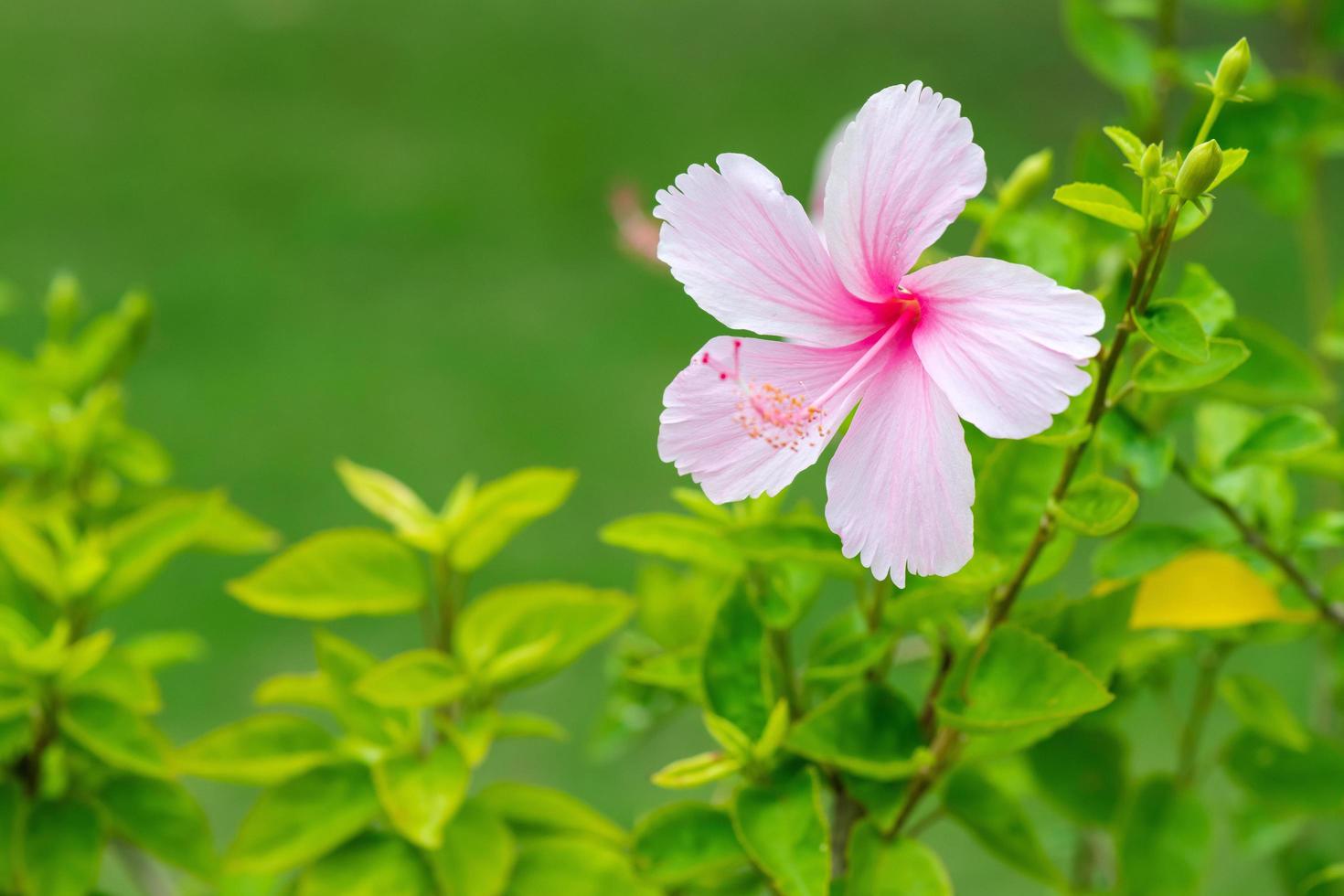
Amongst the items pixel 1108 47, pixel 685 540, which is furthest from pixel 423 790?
pixel 1108 47

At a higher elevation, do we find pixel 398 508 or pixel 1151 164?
pixel 1151 164

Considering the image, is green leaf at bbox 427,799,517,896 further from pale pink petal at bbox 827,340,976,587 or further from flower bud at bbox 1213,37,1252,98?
flower bud at bbox 1213,37,1252,98

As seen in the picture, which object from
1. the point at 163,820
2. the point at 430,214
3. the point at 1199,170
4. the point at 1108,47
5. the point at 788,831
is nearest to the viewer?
the point at 1199,170

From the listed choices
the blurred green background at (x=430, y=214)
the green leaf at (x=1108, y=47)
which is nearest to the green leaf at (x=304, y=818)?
the green leaf at (x=1108, y=47)

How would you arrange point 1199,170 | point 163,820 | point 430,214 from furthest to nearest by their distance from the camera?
point 430,214
point 163,820
point 1199,170

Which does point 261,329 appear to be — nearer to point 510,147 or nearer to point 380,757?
point 510,147

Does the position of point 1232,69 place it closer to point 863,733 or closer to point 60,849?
point 863,733
